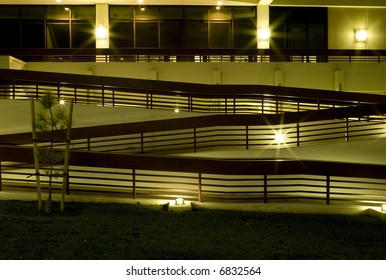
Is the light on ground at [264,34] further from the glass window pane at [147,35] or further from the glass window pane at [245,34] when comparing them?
the glass window pane at [147,35]

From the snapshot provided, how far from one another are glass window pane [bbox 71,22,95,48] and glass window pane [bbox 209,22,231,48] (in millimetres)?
6183

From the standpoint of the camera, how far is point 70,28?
25375mm

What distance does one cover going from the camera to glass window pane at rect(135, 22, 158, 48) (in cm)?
2570

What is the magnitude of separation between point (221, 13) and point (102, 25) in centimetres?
621

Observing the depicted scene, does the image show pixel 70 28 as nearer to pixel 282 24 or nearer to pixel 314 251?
pixel 282 24

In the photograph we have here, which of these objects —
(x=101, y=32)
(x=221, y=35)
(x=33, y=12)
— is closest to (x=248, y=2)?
(x=221, y=35)

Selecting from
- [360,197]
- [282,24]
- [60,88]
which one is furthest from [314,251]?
[282,24]

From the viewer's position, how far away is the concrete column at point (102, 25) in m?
24.6

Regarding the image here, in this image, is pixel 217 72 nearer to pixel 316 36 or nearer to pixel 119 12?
pixel 119 12

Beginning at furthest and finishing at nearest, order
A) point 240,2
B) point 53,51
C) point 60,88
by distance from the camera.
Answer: point 240,2 → point 53,51 → point 60,88

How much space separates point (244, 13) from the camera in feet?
84.3

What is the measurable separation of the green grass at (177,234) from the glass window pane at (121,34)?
16.6 meters

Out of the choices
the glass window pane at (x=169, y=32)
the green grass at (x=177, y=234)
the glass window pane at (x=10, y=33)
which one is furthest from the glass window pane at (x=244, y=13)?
the green grass at (x=177, y=234)

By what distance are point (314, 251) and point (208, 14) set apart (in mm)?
20355
